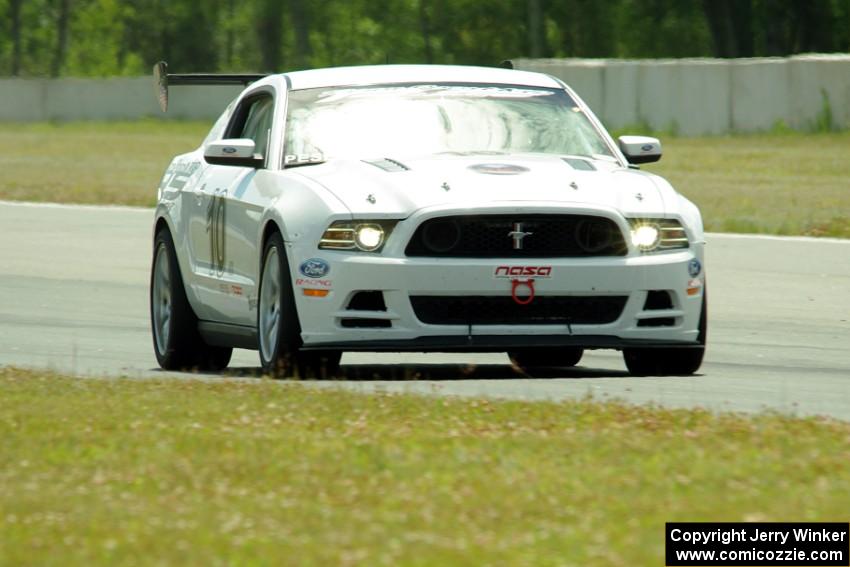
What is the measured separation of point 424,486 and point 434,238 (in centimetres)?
329

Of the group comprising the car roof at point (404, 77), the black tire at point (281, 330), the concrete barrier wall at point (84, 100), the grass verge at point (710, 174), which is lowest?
the concrete barrier wall at point (84, 100)

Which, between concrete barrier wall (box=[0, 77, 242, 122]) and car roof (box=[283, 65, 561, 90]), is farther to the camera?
concrete barrier wall (box=[0, 77, 242, 122])

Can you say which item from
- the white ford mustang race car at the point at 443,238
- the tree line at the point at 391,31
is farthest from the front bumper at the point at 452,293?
the tree line at the point at 391,31

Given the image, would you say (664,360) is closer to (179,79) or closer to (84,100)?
(179,79)

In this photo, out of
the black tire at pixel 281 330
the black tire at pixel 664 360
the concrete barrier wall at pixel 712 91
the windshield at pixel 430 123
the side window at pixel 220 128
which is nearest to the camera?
the black tire at pixel 281 330

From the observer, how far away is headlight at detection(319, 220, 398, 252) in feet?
31.2

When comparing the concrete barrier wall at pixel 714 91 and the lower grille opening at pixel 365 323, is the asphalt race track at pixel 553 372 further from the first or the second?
the concrete barrier wall at pixel 714 91

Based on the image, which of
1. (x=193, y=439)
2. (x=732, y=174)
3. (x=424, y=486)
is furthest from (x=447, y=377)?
(x=732, y=174)

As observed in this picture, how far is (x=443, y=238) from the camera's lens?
9562mm

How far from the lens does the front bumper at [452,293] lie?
31.1 feet

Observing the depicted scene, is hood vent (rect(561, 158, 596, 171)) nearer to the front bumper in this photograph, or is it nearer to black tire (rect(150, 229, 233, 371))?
the front bumper

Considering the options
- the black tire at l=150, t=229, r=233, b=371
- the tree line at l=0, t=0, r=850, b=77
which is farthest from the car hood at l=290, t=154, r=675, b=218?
the tree line at l=0, t=0, r=850, b=77

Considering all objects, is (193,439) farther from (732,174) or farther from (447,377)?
(732,174)

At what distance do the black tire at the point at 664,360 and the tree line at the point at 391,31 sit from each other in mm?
51102
